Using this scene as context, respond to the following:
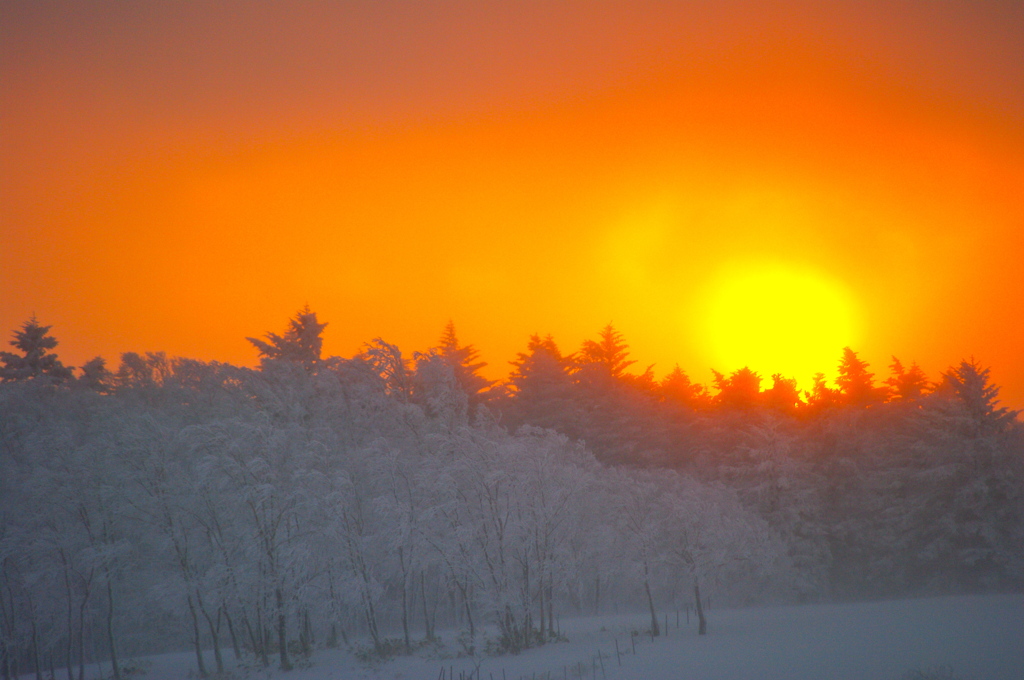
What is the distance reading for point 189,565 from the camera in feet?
110

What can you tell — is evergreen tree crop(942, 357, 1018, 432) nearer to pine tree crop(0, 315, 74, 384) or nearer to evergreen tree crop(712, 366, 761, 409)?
evergreen tree crop(712, 366, 761, 409)

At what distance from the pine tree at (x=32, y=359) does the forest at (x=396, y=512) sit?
0.56ft

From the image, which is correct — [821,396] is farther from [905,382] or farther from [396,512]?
[396,512]

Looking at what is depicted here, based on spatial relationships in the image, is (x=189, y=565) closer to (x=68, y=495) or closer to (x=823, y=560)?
(x=68, y=495)

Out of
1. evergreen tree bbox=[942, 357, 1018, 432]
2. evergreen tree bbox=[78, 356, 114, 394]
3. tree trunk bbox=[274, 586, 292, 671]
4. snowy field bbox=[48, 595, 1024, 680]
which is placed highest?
evergreen tree bbox=[78, 356, 114, 394]

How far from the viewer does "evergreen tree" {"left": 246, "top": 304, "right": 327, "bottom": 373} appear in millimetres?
61344

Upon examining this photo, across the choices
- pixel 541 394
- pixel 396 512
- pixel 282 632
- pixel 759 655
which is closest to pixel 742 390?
pixel 541 394

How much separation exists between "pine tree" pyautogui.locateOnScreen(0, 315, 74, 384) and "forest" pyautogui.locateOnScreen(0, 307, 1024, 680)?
171mm

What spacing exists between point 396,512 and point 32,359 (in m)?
42.9

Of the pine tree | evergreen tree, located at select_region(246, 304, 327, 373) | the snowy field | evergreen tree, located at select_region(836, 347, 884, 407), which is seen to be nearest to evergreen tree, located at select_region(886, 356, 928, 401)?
evergreen tree, located at select_region(836, 347, 884, 407)

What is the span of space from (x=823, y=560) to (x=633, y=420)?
830 inches

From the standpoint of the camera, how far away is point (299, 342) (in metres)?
62.4

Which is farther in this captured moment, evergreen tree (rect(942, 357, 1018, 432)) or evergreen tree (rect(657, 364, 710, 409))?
evergreen tree (rect(657, 364, 710, 409))

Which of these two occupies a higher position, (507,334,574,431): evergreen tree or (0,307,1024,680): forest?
(507,334,574,431): evergreen tree
